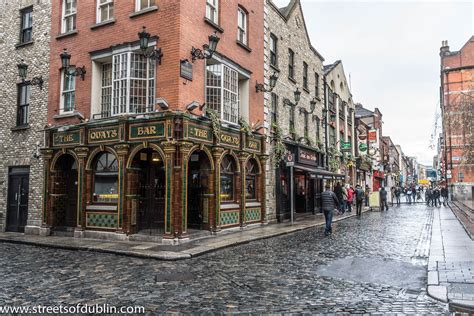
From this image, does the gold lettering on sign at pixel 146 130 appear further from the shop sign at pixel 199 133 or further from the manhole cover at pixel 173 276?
the manhole cover at pixel 173 276

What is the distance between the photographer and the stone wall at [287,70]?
1805cm

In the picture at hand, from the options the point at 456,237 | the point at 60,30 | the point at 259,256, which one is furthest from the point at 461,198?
the point at 60,30

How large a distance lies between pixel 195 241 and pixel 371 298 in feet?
22.8

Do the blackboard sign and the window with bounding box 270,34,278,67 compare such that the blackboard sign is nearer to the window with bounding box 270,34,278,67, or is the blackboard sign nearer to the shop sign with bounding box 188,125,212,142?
the shop sign with bounding box 188,125,212,142

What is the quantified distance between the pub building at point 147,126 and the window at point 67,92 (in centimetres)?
4

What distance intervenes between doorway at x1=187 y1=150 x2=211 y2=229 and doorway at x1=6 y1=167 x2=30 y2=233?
7303 millimetres

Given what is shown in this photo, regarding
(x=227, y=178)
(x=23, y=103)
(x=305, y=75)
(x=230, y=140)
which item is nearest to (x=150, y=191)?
(x=227, y=178)

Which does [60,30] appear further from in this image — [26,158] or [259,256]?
[259,256]

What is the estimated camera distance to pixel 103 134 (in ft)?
42.5

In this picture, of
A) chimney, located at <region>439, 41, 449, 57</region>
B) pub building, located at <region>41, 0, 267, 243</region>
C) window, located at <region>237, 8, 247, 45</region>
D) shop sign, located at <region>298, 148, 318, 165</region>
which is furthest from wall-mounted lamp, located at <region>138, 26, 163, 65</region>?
chimney, located at <region>439, 41, 449, 57</region>

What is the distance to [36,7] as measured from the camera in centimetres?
1603

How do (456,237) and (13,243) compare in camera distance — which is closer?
(456,237)

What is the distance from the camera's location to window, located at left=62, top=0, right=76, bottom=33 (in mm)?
14867

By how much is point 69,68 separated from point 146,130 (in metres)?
4.89
